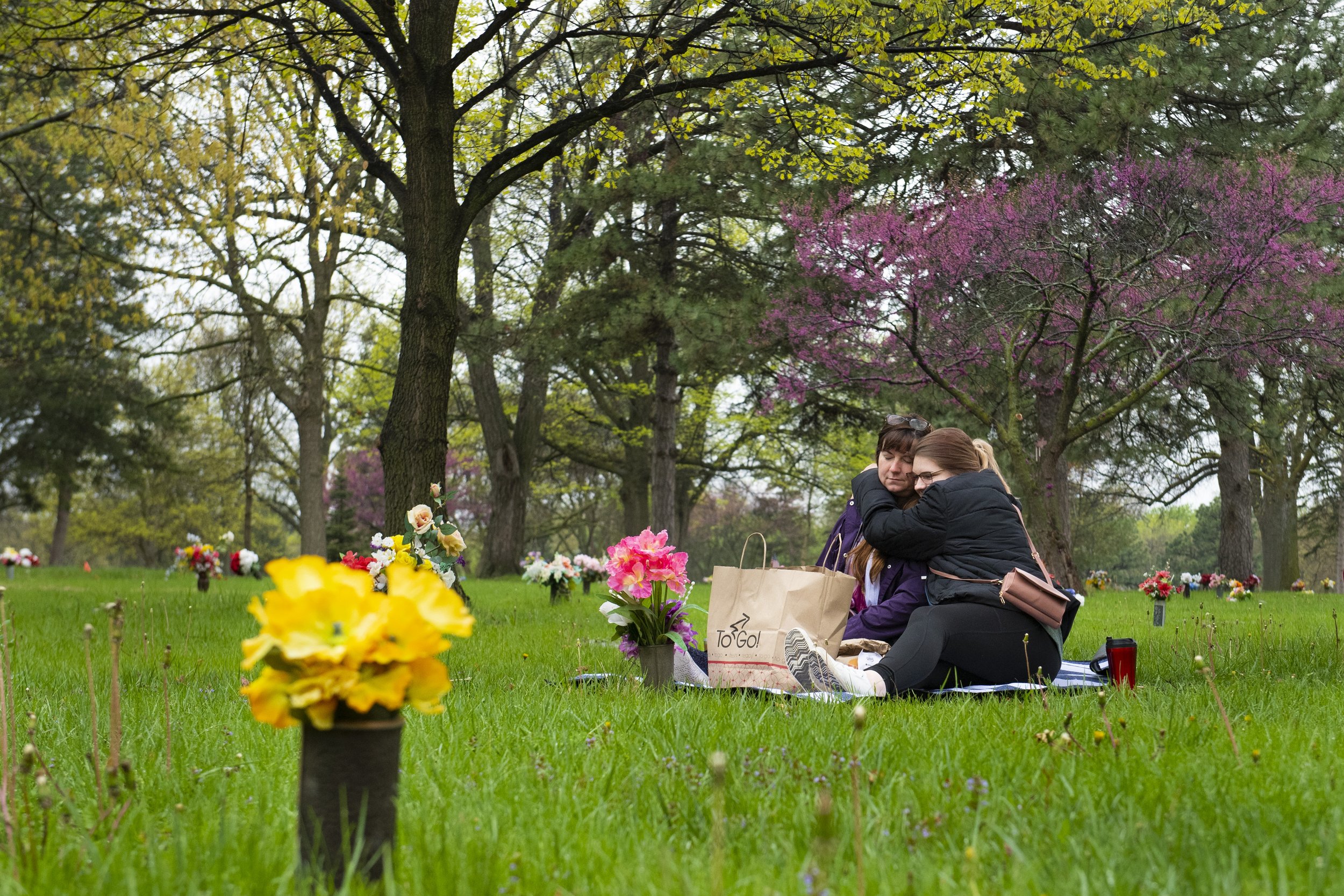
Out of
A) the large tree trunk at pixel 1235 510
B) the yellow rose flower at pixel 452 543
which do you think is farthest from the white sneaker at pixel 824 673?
the large tree trunk at pixel 1235 510

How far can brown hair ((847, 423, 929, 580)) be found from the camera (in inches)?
206

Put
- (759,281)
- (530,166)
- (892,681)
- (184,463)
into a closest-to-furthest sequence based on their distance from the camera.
Result: (892,681) → (530,166) → (759,281) → (184,463)

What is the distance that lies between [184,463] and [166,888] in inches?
1260

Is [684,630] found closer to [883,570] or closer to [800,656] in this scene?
[800,656]

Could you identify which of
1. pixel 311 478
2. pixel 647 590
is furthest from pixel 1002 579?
pixel 311 478

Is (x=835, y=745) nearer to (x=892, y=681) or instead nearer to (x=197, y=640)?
(x=892, y=681)

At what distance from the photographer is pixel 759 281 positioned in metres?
15.4

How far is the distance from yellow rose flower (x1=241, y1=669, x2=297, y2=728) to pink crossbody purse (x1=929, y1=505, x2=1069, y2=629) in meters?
3.54

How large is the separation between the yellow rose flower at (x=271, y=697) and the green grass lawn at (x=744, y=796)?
0.97ft

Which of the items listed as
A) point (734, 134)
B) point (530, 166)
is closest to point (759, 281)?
point (734, 134)

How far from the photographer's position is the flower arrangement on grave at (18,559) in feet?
52.3

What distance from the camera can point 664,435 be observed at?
16422mm

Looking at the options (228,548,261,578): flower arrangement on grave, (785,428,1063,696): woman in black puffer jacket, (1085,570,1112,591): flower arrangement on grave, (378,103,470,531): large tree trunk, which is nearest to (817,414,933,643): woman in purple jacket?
(785,428,1063,696): woman in black puffer jacket

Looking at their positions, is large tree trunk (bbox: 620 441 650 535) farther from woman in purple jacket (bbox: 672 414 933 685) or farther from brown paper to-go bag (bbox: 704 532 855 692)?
brown paper to-go bag (bbox: 704 532 855 692)
